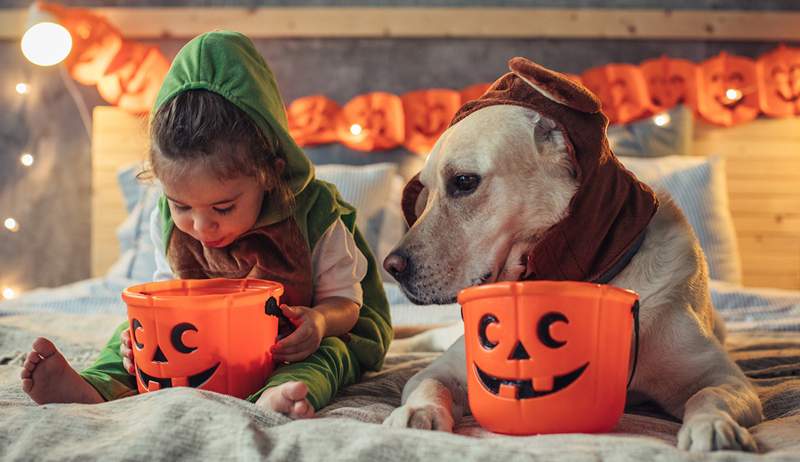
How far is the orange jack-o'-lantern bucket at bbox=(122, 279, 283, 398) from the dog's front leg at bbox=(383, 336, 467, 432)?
214 millimetres

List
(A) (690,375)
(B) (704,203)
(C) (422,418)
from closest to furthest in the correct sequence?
(C) (422,418), (A) (690,375), (B) (704,203)

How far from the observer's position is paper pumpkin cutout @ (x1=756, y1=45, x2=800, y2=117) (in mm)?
3213

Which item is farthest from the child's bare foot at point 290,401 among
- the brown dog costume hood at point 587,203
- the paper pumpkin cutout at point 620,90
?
the paper pumpkin cutout at point 620,90

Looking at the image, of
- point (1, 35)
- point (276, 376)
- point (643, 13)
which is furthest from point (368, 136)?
point (276, 376)

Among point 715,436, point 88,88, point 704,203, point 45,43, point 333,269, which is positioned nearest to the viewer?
point 715,436

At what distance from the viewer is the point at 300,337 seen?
3.78 ft

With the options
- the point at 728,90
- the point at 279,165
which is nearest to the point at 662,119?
the point at 728,90

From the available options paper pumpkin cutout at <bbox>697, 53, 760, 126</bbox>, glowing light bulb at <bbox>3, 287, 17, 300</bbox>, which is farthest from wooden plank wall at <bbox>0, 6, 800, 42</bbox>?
glowing light bulb at <bbox>3, 287, 17, 300</bbox>

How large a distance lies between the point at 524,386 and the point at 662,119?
2.47 metres

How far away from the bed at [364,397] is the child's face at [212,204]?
316 millimetres

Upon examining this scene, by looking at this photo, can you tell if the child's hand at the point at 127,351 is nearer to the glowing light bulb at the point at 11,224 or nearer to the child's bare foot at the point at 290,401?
the child's bare foot at the point at 290,401

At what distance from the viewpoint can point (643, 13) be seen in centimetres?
330

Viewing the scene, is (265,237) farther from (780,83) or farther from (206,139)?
(780,83)

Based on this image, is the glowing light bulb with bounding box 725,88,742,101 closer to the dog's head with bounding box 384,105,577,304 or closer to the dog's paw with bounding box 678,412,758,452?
the dog's head with bounding box 384,105,577,304
